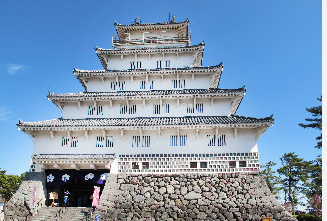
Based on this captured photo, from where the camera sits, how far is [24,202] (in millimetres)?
16281

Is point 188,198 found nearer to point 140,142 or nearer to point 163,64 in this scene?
point 140,142

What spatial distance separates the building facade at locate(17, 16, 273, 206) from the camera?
57.9ft

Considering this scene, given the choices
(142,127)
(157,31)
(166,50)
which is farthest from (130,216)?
(157,31)

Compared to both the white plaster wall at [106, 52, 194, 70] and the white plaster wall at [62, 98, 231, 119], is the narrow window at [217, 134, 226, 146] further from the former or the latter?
the white plaster wall at [106, 52, 194, 70]

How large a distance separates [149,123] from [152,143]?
1.67m

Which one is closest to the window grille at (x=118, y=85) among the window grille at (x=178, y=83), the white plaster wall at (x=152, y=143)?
the window grille at (x=178, y=83)

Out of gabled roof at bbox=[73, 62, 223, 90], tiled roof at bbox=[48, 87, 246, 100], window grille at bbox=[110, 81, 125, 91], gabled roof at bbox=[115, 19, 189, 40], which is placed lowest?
tiled roof at bbox=[48, 87, 246, 100]

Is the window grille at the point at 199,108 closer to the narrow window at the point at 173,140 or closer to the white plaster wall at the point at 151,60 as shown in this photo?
the narrow window at the point at 173,140

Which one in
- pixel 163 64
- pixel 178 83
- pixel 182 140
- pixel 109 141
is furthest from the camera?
pixel 163 64

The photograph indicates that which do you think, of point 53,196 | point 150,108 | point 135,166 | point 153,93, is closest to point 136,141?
point 135,166

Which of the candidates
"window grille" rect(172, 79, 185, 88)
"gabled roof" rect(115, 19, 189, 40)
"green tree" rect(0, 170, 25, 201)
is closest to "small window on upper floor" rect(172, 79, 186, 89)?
"window grille" rect(172, 79, 185, 88)

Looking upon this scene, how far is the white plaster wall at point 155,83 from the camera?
2212 centimetres

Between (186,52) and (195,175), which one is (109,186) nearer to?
(195,175)

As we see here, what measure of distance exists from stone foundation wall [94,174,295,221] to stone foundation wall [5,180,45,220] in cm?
514
